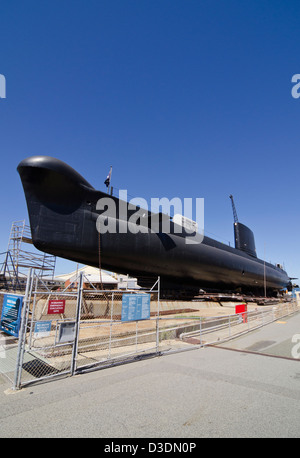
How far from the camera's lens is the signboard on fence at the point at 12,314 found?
5.87 metres

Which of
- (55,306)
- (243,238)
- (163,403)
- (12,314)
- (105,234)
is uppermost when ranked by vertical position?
(243,238)

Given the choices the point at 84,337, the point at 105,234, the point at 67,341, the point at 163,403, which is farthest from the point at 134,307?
the point at 105,234

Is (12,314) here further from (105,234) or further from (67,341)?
(105,234)

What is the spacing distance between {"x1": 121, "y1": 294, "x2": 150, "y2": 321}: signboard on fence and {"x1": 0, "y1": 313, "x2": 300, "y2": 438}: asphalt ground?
142 cm

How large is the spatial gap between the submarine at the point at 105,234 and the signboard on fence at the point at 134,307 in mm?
4885

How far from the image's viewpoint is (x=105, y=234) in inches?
504

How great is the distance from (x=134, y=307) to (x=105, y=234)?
217 inches

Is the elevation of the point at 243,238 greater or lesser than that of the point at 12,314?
greater

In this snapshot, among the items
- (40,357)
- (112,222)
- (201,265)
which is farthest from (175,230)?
(40,357)

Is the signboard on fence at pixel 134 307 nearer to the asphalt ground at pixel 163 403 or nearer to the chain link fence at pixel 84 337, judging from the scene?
the chain link fence at pixel 84 337
